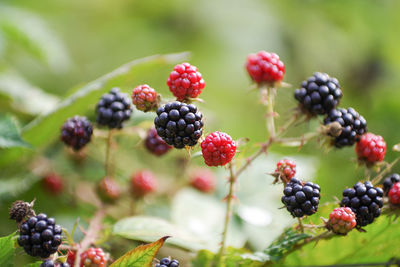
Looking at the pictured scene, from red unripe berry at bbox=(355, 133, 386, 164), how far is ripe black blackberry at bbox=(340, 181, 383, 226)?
0.81 feet

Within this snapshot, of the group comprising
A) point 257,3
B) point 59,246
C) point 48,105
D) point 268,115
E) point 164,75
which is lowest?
point 59,246

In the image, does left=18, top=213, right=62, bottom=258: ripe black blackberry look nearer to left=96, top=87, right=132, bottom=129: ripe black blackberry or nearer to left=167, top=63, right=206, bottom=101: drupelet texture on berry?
left=96, top=87, right=132, bottom=129: ripe black blackberry

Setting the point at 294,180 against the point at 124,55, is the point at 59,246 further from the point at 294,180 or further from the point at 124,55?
the point at 124,55

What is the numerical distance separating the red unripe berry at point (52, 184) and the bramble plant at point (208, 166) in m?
0.36

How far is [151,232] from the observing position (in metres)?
1.75

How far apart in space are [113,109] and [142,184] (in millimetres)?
592

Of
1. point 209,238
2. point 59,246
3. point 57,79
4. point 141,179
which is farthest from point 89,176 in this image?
point 57,79

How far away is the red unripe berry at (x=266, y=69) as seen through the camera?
5.89 feet

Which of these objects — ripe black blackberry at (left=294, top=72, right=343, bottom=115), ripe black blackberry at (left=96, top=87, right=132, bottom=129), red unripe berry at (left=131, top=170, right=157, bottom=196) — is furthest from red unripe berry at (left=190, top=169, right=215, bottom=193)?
ripe black blackberry at (left=294, top=72, right=343, bottom=115)

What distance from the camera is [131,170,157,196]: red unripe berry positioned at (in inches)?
89.4

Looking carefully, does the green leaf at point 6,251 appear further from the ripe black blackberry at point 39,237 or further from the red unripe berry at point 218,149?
the red unripe berry at point 218,149

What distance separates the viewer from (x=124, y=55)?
4770 millimetres

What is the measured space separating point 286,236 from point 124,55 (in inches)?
138

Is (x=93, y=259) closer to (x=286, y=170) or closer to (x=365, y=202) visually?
(x=286, y=170)
